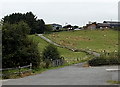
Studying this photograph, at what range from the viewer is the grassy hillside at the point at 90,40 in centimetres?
7970

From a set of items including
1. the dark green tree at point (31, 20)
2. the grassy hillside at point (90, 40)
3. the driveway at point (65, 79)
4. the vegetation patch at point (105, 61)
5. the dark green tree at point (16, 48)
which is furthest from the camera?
the dark green tree at point (31, 20)

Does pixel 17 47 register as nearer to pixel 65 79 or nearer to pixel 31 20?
pixel 65 79

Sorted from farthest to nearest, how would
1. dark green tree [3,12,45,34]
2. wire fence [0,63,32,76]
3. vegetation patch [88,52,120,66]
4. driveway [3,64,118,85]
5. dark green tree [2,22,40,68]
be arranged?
dark green tree [3,12,45,34] → vegetation patch [88,52,120,66] → dark green tree [2,22,40,68] → wire fence [0,63,32,76] → driveway [3,64,118,85]

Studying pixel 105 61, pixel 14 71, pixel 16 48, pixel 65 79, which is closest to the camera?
pixel 65 79

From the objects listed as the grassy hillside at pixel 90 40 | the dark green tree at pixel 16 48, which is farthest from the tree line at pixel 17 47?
the grassy hillside at pixel 90 40

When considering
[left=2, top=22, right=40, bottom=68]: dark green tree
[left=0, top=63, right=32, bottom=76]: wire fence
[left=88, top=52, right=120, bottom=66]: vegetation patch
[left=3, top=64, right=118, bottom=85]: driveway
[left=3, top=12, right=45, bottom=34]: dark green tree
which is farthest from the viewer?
[left=3, top=12, right=45, bottom=34]: dark green tree

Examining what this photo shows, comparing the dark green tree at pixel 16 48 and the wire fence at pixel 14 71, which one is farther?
the dark green tree at pixel 16 48

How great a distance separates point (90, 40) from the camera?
91125 millimetres

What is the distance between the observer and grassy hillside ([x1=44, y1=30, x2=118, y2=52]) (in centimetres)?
7970

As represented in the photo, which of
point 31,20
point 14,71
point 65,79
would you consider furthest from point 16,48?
point 31,20

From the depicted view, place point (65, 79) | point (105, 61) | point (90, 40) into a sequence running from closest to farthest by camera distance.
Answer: point (65, 79) < point (105, 61) < point (90, 40)

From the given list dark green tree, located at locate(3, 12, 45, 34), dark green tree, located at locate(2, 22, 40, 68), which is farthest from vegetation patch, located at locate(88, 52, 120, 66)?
dark green tree, located at locate(3, 12, 45, 34)

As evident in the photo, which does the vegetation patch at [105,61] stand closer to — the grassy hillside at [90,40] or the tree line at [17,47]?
the tree line at [17,47]

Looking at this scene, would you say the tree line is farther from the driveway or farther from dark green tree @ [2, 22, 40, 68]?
the driveway
